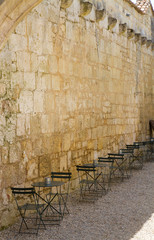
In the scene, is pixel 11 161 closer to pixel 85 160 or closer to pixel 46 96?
pixel 46 96

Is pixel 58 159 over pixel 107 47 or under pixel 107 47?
under

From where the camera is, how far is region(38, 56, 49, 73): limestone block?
18.4ft

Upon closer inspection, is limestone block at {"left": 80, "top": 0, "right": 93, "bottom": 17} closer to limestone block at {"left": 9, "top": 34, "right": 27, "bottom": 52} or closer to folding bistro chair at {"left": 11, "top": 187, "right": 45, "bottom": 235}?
limestone block at {"left": 9, "top": 34, "right": 27, "bottom": 52}

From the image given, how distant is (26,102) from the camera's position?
17.2ft

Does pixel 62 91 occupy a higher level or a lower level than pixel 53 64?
lower

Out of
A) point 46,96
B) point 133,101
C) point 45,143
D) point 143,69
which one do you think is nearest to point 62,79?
point 46,96

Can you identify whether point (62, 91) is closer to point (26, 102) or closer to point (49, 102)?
point (49, 102)

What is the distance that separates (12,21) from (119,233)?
277 centimetres

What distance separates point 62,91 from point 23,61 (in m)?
1.33

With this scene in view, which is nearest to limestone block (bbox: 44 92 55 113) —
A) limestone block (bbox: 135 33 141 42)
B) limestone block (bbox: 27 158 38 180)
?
limestone block (bbox: 27 158 38 180)

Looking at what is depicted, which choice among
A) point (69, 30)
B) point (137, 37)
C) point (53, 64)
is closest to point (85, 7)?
point (69, 30)

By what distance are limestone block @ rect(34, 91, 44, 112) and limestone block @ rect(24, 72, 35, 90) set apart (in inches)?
6.2

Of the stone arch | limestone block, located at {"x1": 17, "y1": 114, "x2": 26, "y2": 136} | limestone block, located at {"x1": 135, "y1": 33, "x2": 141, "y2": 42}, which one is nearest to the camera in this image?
the stone arch

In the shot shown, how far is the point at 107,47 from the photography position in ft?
28.7
